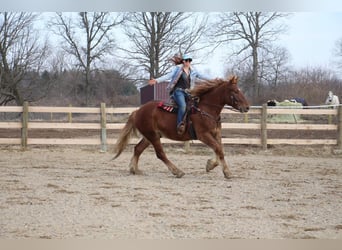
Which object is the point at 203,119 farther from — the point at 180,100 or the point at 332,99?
the point at 332,99

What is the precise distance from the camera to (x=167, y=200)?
14.8 feet

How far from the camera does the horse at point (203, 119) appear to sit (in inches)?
235

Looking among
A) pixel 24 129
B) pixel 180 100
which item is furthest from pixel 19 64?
pixel 180 100

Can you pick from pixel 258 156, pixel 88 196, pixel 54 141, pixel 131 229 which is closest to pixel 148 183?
pixel 88 196

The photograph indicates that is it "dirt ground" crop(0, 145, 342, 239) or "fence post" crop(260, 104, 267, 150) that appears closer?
"dirt ground" crop(0, 145, 342, 239)

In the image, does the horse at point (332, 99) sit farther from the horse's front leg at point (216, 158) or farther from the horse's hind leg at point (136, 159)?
the horse's hind leg at point (136, 159)

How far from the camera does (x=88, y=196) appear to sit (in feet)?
15.3

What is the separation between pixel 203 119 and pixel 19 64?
10486 mm

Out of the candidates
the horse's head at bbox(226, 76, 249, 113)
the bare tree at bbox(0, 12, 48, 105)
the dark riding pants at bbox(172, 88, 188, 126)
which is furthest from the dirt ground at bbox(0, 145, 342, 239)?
the bare tree at bbox(0, 12, 48, 105)

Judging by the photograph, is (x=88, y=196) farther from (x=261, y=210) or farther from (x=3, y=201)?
(x=261, y=210)

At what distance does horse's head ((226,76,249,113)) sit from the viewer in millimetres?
5953

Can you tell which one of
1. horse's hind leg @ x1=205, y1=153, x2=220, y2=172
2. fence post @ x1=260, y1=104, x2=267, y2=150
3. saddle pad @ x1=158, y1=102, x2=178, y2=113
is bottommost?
horse's hind leg @ x1=205, y1=153, x2=220, y2=172

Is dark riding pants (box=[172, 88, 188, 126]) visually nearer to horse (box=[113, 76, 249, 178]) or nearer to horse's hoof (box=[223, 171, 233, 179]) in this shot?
horse (box=[113, 76, 249, 178])

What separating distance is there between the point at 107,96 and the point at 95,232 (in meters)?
15.9
